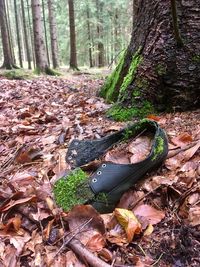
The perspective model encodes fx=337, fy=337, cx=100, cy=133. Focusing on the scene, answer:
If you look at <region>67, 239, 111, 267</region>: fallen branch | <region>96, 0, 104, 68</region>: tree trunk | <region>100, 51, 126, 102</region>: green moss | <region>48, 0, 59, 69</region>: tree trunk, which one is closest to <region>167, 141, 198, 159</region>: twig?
<region>67, 239, 111, 267</region>: fallen branch

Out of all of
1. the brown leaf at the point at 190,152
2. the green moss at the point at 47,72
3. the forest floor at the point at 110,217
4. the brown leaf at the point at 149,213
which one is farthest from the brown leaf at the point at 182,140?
the green moss at the point at 47,72

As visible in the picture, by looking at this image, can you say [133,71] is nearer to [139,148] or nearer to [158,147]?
[139,148]

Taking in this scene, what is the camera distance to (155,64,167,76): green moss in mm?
3213

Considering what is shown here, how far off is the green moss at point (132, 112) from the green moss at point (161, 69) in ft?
1.01

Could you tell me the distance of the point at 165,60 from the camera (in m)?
3.21

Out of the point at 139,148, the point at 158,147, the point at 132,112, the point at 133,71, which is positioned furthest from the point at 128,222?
the point at 133,71

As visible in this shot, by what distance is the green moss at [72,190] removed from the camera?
1961 millimetres

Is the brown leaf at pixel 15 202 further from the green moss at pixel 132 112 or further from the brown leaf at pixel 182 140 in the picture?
the green moss at pixel 132 112

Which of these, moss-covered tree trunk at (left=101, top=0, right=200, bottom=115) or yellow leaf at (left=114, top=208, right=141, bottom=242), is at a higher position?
moss-covered tree trunk at (left=101, top=0, right=200, bottom=115)

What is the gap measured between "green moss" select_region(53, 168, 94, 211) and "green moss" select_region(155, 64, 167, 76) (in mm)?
1527

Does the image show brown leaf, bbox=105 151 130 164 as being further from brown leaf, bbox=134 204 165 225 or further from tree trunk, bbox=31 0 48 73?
tree trunk, bbox=31 0 48 73

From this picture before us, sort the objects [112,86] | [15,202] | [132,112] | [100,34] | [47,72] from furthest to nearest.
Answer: [100,34]
[47,72]
[112,86]
[132,112]
[15,202]

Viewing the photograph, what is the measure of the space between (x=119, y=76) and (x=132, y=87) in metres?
0.86

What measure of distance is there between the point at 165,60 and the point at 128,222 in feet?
6.27
